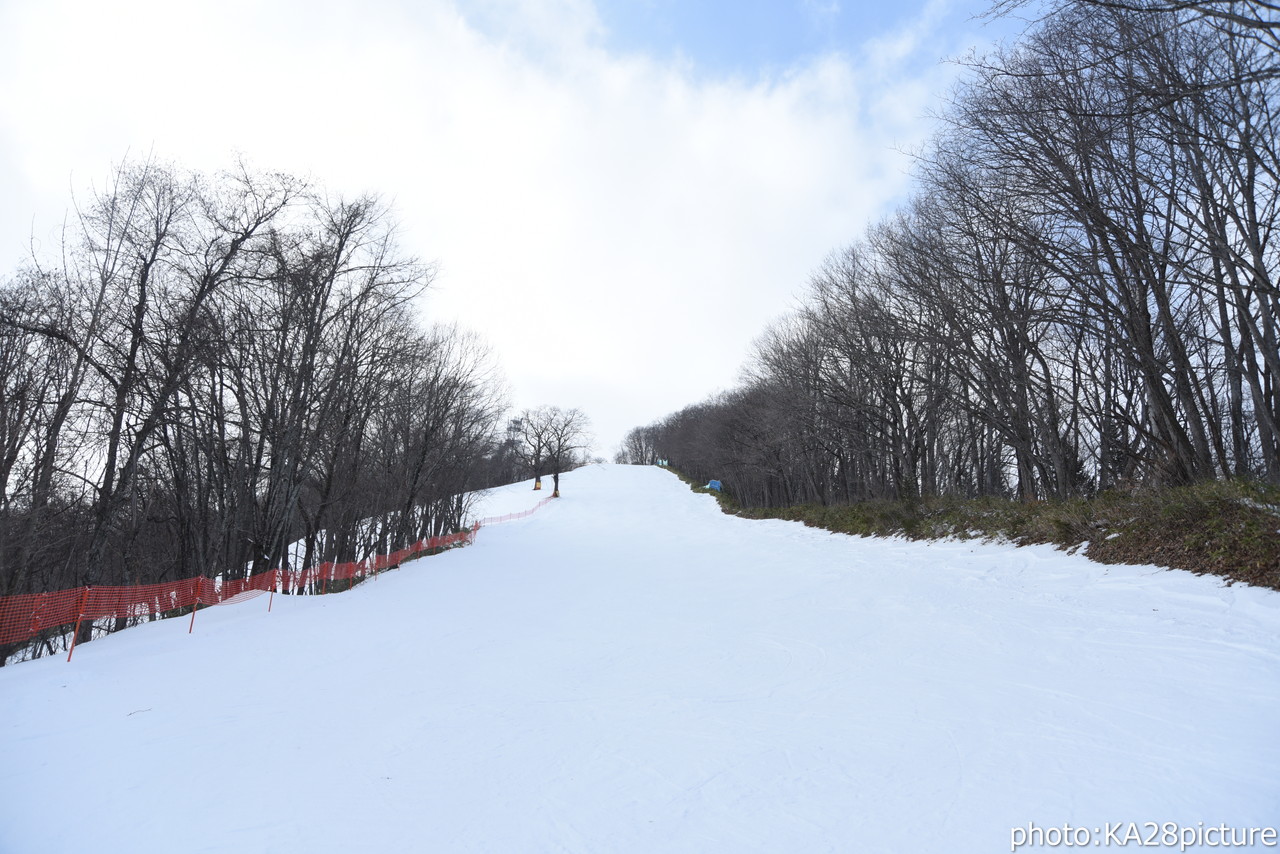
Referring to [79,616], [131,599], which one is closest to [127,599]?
[131,599]

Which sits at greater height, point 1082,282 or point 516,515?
point 1082,282

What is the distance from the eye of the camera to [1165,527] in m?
Result: 7.61

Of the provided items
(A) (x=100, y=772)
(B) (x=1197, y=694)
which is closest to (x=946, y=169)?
(B) (x=1197, y=694)

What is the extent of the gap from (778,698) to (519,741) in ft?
A: 7.89

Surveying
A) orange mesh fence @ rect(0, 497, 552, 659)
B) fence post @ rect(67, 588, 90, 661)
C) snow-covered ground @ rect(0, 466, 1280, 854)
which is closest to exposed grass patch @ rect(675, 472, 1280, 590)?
snow-covered ground @ rect(0, 466, 1280, 854)

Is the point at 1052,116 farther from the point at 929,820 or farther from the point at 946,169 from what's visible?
the point at 929,820

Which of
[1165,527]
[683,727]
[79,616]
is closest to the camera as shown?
[683,727]

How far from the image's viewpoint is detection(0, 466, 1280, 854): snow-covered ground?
3.25 meters

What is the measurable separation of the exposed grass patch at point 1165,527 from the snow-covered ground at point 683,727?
1.15 feet

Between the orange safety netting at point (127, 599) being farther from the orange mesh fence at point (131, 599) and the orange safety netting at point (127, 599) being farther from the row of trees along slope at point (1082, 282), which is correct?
the row of trees along slope at point (1082, 282)

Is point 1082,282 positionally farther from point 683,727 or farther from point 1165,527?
point 683,727

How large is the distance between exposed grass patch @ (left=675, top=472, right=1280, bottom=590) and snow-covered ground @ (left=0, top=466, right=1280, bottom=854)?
349 millimetres

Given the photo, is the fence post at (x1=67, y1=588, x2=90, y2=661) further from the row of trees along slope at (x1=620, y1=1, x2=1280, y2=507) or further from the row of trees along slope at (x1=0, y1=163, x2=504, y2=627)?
the row of trees along slope at (x1=620, y1=1, x2=1280, y2=507)

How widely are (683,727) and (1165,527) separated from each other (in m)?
7.62
